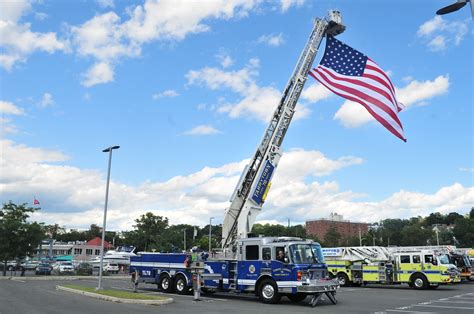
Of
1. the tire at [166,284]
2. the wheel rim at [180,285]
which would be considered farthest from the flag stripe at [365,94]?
the tire at [166,284]

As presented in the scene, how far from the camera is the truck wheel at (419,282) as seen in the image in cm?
2514

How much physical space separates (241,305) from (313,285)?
9.19ft

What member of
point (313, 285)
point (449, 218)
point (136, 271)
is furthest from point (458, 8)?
point (449, 218)

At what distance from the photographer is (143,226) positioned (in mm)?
74375

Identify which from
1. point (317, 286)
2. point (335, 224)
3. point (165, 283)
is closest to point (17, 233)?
point (165, 283)

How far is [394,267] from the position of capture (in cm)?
2652

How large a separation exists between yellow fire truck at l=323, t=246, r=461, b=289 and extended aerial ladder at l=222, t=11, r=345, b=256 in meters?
10.8

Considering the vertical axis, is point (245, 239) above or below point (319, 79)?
below

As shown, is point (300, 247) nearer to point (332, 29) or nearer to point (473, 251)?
point (332, 29)

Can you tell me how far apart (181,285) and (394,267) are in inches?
533

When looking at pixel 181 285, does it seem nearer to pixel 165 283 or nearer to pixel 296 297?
pixel 165 283

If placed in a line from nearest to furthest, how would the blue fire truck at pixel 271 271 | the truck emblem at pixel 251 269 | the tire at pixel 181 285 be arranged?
the blue fire truck at pixel 271 271
the truck emblem at pixel 251 269
the tire at pixel 181 285

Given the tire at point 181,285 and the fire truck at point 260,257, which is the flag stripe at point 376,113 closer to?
the fire truck at point 260,257

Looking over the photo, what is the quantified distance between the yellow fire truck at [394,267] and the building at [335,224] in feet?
410
